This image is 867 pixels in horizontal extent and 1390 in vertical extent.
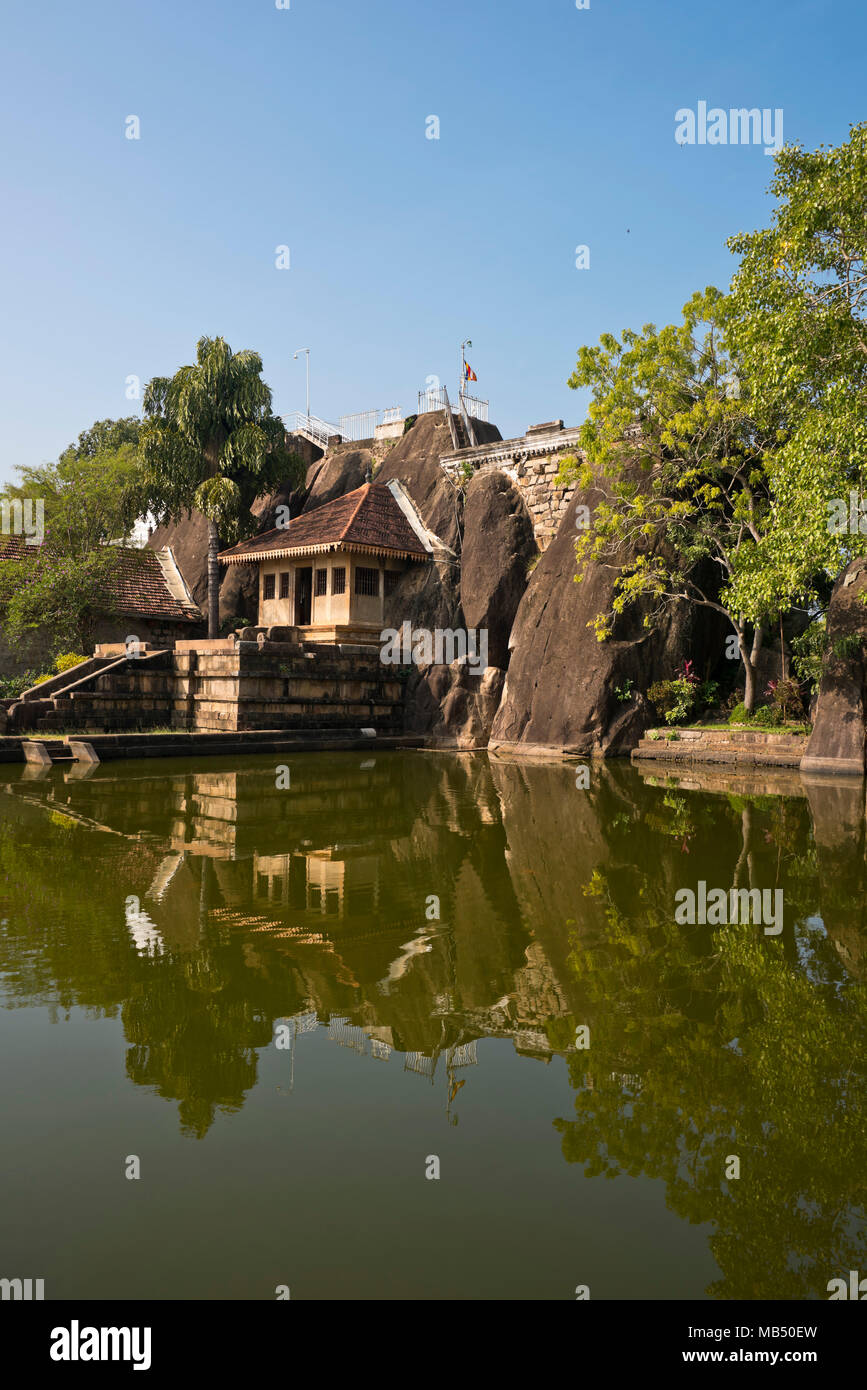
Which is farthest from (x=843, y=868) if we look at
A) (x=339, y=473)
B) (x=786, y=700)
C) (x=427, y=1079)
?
(x=339, y=473)

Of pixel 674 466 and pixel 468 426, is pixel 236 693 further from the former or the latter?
pixel 468 426

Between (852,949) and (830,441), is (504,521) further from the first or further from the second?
(852,949)

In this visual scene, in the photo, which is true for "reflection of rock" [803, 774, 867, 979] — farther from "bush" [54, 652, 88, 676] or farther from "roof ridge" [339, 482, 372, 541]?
"bush" [54, 652, 88, 676]

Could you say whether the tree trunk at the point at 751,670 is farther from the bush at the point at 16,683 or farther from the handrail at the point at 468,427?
the bush at the point at 16,683

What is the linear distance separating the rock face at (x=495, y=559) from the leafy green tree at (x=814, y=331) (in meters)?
11.3

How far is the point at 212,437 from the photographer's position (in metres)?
30.5

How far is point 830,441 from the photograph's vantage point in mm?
14742

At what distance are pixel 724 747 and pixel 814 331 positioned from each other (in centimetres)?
836

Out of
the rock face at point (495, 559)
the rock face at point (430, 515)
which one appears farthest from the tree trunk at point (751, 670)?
the rock face at point (430, 515)

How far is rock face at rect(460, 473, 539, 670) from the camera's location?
26609mm

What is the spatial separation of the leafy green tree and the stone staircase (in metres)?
3.91

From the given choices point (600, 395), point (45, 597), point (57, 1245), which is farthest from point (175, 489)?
point (57, 1245)

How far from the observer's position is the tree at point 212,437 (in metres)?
29.8

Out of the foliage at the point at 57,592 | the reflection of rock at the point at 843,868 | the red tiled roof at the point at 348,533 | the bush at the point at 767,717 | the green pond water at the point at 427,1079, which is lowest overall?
the green pond water at the point at 427,1079
